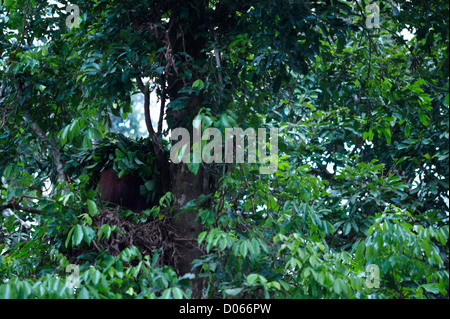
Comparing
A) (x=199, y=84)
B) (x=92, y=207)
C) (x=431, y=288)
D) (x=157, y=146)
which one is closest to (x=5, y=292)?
(x=92, y=207)

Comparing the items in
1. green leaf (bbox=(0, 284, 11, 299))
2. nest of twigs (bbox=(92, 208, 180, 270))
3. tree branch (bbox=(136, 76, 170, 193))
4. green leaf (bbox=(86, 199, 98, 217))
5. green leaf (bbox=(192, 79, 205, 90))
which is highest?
green leaf (bbox=(192, 79, 205, 90))

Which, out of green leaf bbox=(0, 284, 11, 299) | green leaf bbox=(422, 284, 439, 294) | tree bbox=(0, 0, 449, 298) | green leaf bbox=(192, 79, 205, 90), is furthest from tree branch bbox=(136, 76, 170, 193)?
green leaf bbox=(422, 284, 439, 294)

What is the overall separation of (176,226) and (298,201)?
683 millimetres

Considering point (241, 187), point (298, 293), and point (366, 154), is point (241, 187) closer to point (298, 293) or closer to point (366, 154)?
point (298, 293)

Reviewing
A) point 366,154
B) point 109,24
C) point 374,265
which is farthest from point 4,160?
point 366,154

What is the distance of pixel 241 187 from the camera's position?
8.89 feet

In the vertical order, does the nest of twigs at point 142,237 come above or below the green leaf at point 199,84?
below

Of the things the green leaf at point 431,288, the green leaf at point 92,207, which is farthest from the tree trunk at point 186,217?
the green leaf at point 431,288

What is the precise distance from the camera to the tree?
2.36 meters

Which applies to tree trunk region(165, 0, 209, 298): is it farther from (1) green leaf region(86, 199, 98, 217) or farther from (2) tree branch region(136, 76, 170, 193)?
(1) green leaf region(86, 199, 98, 217)

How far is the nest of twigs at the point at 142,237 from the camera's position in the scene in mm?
2662

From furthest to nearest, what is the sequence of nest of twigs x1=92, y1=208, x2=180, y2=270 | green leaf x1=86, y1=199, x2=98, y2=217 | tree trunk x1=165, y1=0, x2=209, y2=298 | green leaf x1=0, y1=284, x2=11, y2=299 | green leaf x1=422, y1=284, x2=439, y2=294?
tree trunk x1=165, y1=0, x2=209, y2=298 < nest of twigs x1=92, y1=208, x2=180, y2=270 < green leaf x1=86, y1=199, x2=98, y2=217 < green leaf x1=422, y1=284, x2=439, y2=294 < green leaf x1=0, y1=284, x2=11, y2=299

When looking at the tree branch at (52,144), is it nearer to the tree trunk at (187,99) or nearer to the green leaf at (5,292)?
the tree trunk at (187,99)
